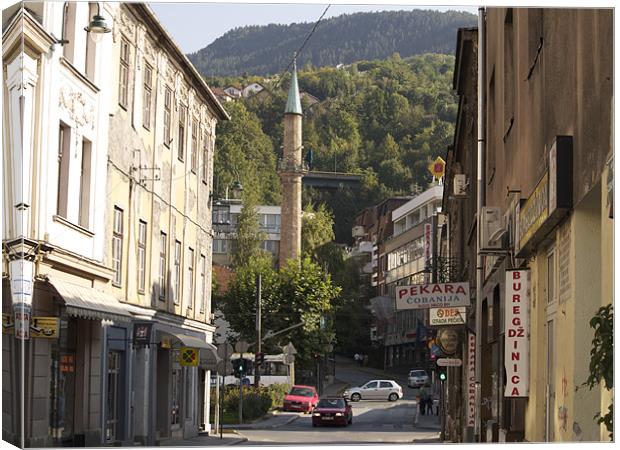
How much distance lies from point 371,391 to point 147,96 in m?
7.12

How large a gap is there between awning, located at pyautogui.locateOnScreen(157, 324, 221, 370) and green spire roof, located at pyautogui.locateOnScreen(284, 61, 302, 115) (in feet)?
14.6

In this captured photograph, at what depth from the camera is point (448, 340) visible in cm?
2978

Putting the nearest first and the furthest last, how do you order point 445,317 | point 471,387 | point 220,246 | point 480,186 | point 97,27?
point 97,27
point 480,186
point 471,387
point 445,317
point 220,246

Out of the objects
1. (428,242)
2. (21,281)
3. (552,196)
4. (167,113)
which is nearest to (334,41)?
(167,113)

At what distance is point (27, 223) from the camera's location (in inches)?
580

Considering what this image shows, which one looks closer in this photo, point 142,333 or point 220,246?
point 142,333

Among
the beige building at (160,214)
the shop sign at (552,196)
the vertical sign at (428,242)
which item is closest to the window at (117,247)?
the beige building at (160,214)

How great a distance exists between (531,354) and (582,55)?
14.1 ft

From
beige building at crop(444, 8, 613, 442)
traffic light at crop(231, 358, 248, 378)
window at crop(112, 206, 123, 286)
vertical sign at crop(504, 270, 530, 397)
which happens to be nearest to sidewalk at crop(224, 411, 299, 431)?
traffic light at crop(231, 358, 248, 378)

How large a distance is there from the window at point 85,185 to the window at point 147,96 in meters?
2.67

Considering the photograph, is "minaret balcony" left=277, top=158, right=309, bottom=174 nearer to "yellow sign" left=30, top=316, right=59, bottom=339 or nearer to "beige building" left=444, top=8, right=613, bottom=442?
"beige building" left=444, top=8, right=613, bottom=442

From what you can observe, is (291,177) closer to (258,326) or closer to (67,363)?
(258,326)

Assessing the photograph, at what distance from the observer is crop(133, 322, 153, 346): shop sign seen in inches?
765

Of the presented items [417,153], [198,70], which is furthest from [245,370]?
[198,70]
